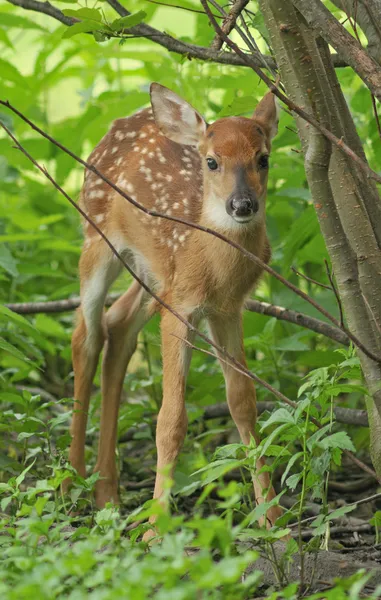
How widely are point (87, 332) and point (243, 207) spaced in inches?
62.1

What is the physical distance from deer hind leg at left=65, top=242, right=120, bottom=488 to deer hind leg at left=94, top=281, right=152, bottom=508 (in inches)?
3.3

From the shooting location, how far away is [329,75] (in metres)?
3.69

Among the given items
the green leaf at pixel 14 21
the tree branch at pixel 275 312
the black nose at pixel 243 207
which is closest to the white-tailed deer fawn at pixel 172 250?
the black nose at pixel 243 207

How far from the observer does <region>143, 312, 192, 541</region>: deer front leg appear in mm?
4363

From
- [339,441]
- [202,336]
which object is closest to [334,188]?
[202,336]

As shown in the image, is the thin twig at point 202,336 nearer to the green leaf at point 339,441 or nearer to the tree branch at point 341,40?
the green leaf at point 339,441

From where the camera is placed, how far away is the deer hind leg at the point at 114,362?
16.9 feet

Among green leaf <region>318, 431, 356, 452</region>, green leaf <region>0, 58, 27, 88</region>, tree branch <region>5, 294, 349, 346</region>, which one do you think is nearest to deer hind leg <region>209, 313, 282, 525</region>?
tree branch <region>5, 294, 349, 346</region>

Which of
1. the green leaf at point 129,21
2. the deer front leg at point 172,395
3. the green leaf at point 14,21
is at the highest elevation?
the green leaf at point 14,21

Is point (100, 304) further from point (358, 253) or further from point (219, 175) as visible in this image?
point (358, 253)

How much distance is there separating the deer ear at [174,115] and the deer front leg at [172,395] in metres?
0.83

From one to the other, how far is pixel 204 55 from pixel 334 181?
2.56 ft

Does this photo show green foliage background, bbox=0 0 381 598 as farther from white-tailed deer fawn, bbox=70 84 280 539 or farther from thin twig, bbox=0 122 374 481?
thin twig, bbox=0 122 374 481

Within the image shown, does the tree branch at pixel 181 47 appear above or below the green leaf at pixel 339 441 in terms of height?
above
